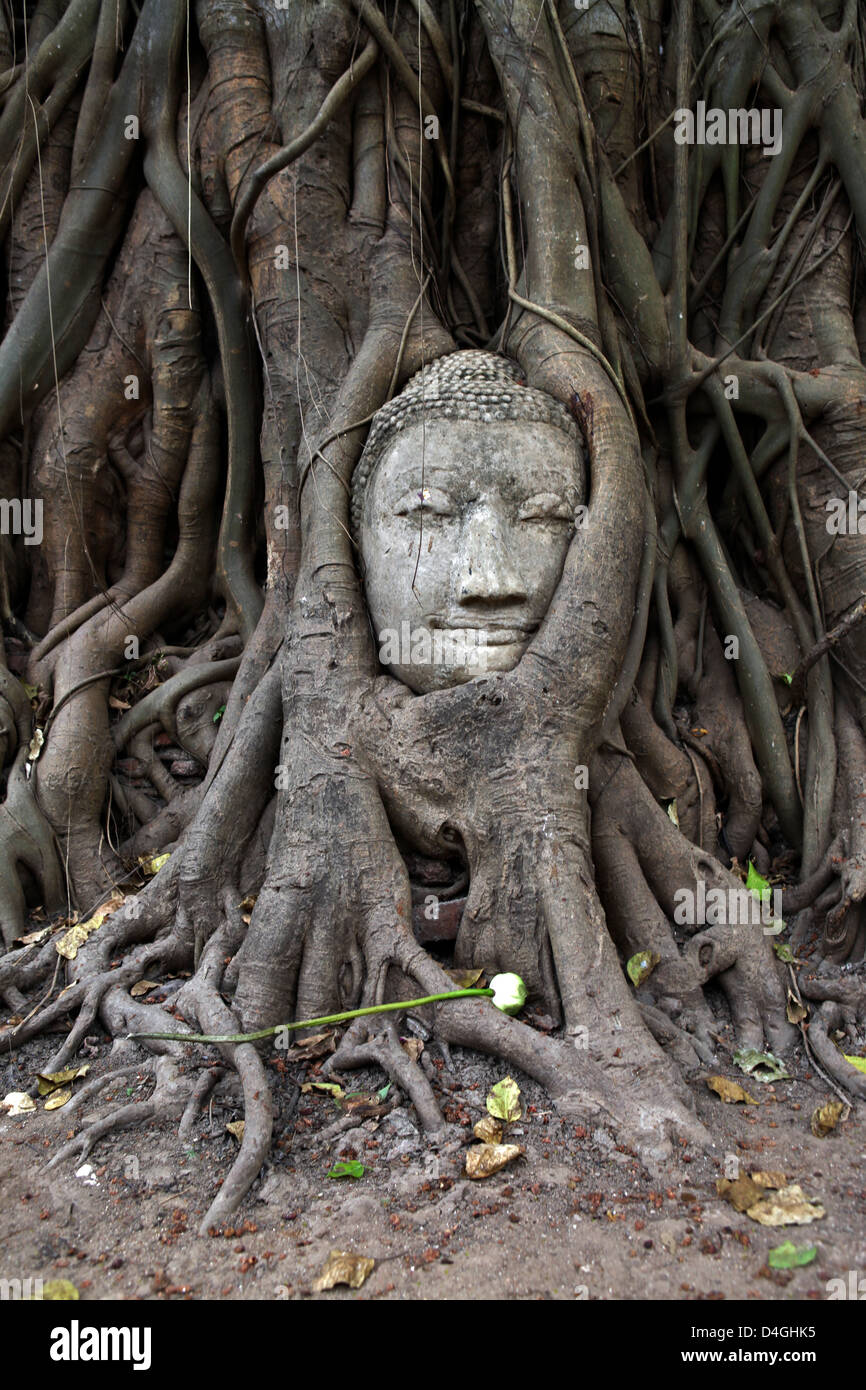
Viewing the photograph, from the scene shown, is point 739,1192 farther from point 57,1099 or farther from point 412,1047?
point 57,1099

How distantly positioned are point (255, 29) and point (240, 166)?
26.1 inches

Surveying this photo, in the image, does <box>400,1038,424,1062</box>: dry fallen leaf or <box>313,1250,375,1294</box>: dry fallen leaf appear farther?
<box>400,1038,424,1062</box>: dry fallen leaf

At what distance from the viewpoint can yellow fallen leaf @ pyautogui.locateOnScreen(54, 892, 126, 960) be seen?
121 inches

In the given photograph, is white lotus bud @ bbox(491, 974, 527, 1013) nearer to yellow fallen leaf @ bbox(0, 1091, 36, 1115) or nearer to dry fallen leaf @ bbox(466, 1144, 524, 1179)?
dry fallen leaf @ bbox(466, 1144, 524, 1179)

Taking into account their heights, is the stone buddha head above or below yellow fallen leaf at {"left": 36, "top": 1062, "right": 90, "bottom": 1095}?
above

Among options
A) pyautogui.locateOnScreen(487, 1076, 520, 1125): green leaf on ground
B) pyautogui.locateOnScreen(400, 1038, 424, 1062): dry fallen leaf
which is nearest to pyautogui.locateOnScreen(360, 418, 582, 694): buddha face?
pyautogui.locateOnScreen(400, 1038, 424, 1062): dry fallen leaf

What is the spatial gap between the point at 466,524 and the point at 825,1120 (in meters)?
2.00

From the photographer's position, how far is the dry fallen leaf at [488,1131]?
2100 mm

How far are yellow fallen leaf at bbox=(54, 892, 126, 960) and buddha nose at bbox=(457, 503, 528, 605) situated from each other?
5.79 ft

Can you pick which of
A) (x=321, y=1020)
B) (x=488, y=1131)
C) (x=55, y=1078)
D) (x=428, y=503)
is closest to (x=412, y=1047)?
(x=321, y=1020)

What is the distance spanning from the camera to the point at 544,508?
2.98 metres

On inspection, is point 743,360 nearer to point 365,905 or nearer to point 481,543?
point 481,543

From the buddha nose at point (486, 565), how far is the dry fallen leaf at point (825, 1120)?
168cm

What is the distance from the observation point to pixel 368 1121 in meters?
2.21
